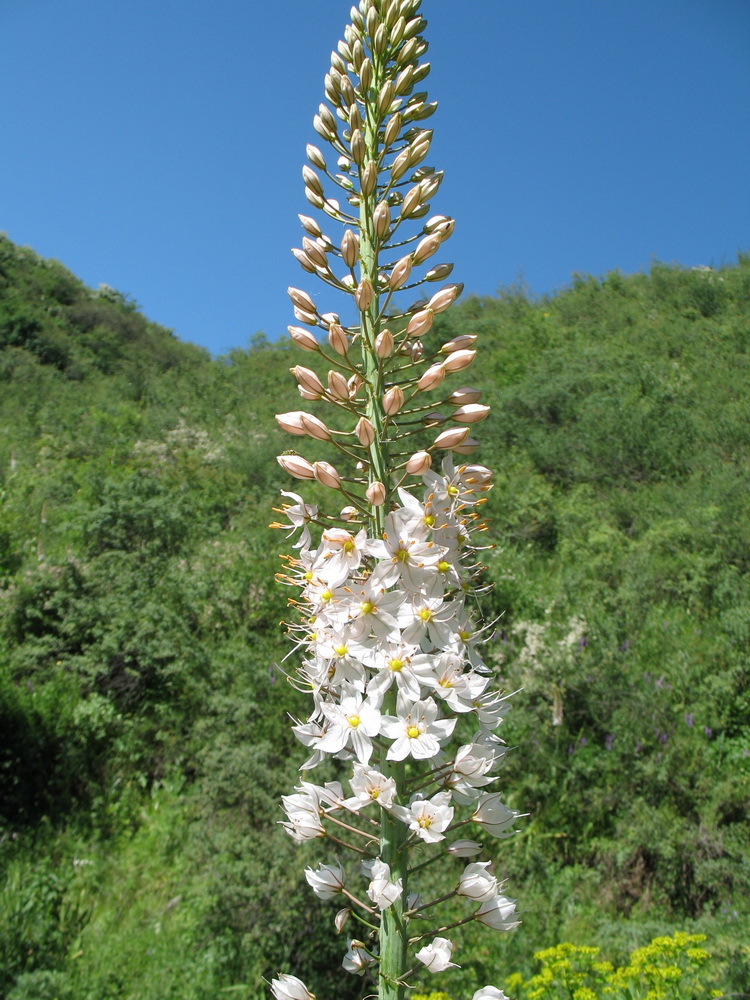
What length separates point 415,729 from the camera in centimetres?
197

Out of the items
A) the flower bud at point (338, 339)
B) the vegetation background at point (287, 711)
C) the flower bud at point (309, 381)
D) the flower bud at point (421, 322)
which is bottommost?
the vegetation background at point (287, 711)

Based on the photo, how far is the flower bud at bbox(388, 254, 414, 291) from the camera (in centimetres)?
237

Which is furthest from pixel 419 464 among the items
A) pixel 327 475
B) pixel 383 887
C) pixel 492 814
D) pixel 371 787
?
pixel 383 887

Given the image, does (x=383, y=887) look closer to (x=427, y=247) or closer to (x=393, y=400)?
(x=393, y=400)

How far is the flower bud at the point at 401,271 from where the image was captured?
237 cm

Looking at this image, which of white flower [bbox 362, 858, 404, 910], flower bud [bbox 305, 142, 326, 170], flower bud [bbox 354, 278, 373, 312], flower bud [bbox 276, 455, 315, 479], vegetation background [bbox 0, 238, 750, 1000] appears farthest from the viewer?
vegetation background [bbox 0, 238, 750, 1000]

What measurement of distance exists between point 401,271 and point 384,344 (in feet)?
1.05

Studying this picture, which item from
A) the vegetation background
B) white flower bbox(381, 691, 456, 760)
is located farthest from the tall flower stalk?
the vegetation background

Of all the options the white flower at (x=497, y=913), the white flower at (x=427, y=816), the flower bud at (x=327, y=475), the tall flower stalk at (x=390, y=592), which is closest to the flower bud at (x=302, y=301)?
the tall flower stalk at (x=390, y=592)

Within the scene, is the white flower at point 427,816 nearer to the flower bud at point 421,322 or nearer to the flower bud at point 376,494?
the flower bud at point 376,494

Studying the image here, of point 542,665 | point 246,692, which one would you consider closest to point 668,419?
point 542,665

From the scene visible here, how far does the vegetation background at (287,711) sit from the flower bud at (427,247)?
17.1 feet

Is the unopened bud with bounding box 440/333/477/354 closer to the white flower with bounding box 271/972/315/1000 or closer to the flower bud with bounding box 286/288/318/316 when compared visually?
the flower bud with bounding box 286/288/318/316

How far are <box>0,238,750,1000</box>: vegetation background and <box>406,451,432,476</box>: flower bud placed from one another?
4.74 m
